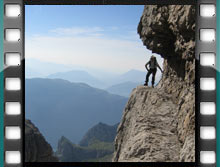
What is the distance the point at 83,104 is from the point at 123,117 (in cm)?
9633

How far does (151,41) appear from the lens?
11.4 metres

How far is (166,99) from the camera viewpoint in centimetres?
1013

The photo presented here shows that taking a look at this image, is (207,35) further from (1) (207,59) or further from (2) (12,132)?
(2) (12,132)

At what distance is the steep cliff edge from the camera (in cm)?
802

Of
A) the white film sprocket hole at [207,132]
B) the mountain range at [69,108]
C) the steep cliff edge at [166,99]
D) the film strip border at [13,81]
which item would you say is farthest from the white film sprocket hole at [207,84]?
the mountain range at [69,108]

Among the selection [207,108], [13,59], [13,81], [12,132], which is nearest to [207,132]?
[207,108]

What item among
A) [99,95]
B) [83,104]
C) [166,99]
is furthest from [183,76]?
[83,104]

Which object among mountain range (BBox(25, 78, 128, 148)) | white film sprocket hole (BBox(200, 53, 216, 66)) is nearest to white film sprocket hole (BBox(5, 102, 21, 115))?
white film sprocket hole (BBox(200, 53, 216, 66))

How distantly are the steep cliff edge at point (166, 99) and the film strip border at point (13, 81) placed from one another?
3560mm

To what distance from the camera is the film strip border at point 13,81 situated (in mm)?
5348

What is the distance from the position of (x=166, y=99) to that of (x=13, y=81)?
6.01 meters

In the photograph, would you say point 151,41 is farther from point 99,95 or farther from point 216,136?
point 99,95

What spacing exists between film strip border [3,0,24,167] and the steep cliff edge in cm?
356

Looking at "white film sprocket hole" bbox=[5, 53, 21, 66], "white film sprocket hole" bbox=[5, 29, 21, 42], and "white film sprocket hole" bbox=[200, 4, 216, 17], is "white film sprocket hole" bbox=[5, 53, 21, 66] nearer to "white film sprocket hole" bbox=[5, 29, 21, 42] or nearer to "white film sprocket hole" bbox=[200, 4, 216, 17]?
"white film sprocket hole" bbox=[5, 29, 21, 42]
